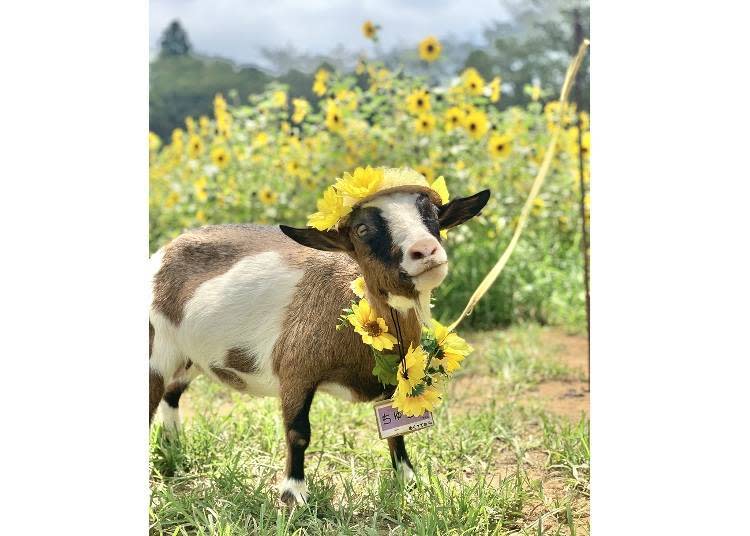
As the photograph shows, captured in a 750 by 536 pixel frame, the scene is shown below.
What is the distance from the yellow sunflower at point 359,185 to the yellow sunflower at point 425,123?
6.94 feet

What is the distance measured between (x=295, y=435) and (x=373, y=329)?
338 millimetres

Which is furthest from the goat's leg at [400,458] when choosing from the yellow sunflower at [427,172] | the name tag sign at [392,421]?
the yellow sunflower at [427,172]

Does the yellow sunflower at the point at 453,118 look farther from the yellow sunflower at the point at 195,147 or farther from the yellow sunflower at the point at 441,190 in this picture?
the yellow sunflower at the point at 441,190

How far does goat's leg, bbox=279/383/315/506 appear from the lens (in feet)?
6.00

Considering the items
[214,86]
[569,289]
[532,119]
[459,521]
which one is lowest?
[459,521]

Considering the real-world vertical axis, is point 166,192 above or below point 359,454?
above

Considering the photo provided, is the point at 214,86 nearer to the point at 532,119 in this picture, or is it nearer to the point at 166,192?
the point at 166,192

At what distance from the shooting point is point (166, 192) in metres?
4.41

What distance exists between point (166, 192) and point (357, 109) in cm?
118

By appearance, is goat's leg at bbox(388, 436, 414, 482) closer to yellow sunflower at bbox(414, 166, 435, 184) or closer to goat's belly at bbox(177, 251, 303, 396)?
goat's belly at bbox(177, 251, 303, 396)

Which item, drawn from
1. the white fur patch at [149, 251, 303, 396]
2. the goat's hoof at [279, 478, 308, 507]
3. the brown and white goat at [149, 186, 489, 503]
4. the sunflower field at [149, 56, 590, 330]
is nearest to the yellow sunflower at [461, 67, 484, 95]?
the sunflower field at [149, 56, 590, 330]

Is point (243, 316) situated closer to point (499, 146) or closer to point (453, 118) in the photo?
point (453, 118)

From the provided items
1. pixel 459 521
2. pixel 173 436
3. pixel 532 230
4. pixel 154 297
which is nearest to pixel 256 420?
pixel 173 436

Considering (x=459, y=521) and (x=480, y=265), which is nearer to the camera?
(x=459, y=521)
